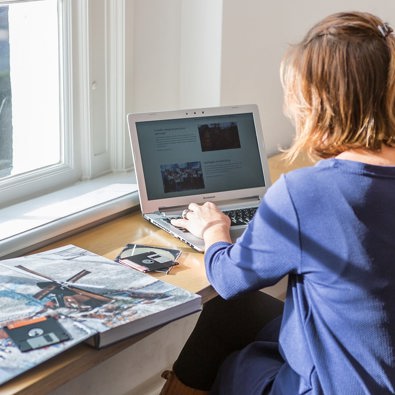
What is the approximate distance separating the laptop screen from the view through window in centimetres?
33

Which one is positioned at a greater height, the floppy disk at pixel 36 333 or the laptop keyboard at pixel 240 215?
the laptop keyboard at pixel 240 215

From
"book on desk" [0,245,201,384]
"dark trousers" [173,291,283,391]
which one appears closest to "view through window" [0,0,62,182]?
"book on desk" [0,245,201,384]

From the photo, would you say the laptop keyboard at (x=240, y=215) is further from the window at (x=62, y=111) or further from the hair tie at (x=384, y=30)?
the hair tie at (x=384, y=30)

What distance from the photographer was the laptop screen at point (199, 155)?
1.95 metres

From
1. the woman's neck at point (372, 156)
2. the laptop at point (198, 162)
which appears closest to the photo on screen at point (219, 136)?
the laptop at point (198, 162)

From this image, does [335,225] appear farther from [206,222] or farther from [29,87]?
[29,87]

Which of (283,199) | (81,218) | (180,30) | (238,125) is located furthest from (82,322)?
(180,30)

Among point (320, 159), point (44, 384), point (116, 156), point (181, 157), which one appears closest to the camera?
point (44, 384)

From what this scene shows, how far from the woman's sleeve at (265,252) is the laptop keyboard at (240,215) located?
14.2 inches

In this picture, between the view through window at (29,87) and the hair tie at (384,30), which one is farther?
the view through window at (29,87)

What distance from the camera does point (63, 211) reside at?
76.5 inches

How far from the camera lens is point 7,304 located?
4.69 feet

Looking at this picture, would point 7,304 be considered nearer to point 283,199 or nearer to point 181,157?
point 283,199

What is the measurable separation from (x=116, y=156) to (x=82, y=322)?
0.95 metres
